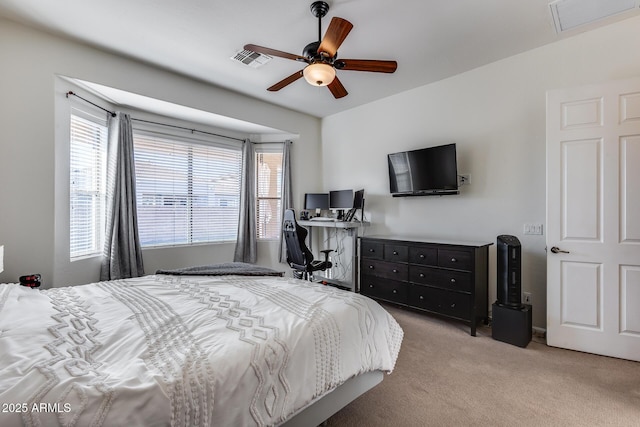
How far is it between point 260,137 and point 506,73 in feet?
11.3

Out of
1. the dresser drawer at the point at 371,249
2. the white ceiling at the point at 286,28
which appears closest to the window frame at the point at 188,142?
the white ceiling at the point at 286,28

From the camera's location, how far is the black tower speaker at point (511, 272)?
2.69m

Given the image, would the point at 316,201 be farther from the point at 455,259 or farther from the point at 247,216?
the point at 455,259

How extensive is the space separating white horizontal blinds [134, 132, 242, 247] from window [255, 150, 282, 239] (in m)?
0.35

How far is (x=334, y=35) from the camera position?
6.51 feet

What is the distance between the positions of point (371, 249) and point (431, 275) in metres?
0.81

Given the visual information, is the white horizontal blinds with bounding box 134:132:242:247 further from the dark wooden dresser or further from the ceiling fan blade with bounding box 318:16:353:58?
the ceiling fan blade with bounding box 318:16:353:58

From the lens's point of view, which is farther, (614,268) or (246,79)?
(246,79)

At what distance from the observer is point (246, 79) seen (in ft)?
11.6

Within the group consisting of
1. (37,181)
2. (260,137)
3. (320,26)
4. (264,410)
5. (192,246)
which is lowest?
(264,410)

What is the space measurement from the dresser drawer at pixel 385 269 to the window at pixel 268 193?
A: 5.69ft

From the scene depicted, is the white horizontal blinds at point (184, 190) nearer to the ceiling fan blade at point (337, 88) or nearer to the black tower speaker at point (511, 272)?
the ceiling fan blade at point (337, 88)

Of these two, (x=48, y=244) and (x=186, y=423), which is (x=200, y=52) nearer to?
(x=48, y=244)

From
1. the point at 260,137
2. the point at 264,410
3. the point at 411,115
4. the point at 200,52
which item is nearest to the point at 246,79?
the point at 200,52
